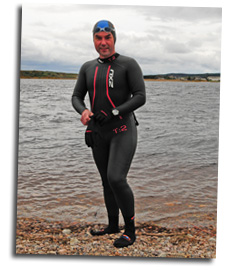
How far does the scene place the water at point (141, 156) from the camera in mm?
3607

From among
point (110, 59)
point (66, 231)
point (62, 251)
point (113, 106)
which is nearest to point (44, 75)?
point (110, 59)

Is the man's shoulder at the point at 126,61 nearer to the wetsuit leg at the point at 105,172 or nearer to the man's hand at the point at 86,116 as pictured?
the man's hand at the point at 86,116

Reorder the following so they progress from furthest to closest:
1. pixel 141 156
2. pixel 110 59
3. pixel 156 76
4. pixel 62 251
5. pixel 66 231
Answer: pixel 141 156
pixel 156 76
pixel 66 231
pixel 62 251
pixel 110 59

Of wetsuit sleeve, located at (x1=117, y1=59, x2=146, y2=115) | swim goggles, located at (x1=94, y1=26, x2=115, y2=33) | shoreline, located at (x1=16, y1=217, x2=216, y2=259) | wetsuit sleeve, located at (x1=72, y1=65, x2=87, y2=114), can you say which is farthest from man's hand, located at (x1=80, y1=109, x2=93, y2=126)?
shoreline, located at (x1=16, y1=217, x2=216, y2=259)

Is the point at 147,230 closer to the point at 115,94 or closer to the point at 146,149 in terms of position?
the point at 146,149

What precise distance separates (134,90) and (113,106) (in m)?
0.20

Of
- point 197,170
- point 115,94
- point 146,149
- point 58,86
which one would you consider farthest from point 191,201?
point 58,86

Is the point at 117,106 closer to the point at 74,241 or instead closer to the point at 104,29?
the point at 104,29

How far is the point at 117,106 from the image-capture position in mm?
2961

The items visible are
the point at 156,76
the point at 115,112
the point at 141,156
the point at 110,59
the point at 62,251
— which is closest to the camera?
the point at 115,112

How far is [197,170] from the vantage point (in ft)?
12.6

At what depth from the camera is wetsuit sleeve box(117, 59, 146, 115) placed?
289 centimetres

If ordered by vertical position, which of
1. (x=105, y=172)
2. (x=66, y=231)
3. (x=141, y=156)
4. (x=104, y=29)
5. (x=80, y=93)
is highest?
(x=104, y=29)

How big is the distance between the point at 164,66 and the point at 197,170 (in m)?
1.07
